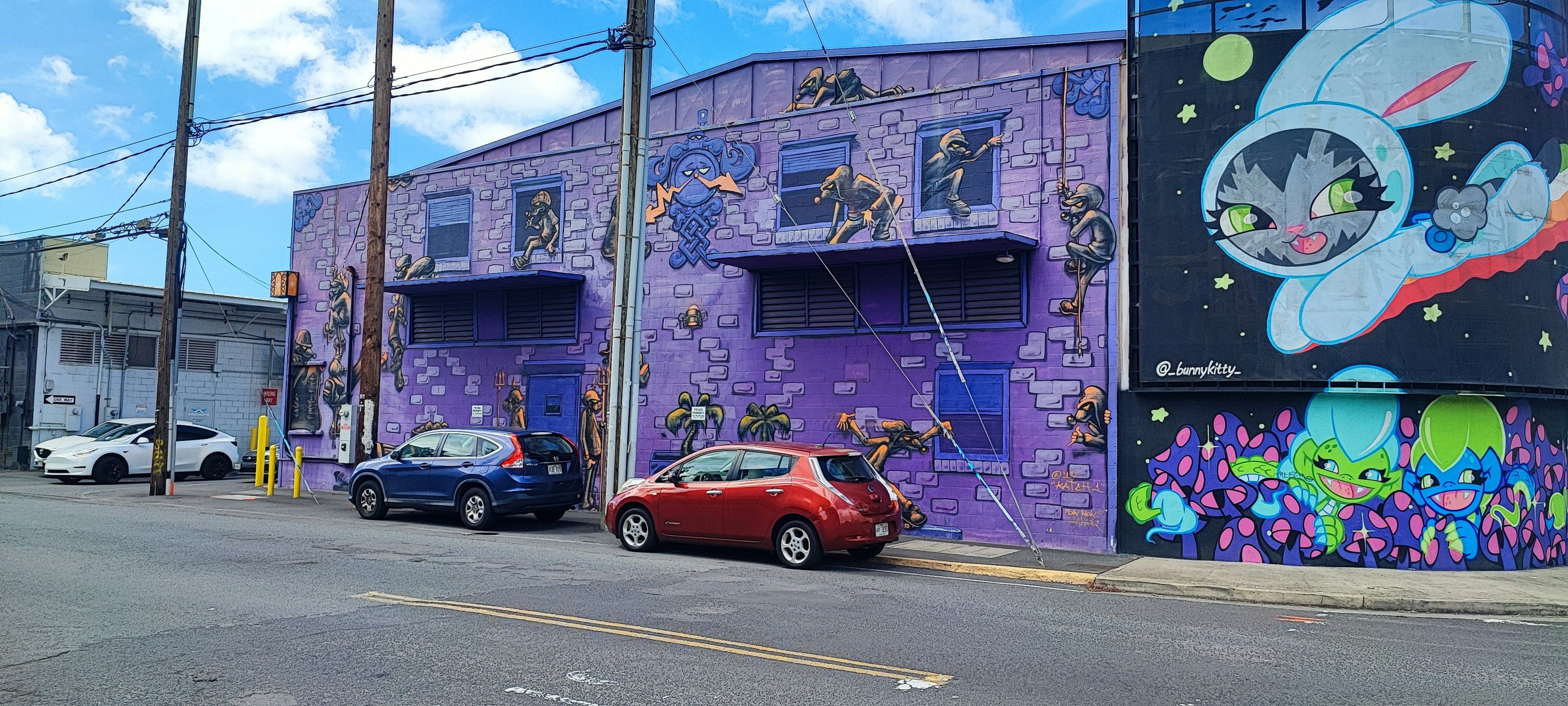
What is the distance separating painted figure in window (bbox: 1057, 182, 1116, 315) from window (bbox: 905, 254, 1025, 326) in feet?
2.38

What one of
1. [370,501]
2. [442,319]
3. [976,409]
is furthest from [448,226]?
[976,409]

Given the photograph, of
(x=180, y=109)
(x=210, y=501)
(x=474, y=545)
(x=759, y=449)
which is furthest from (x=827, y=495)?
(x=180, y=109)

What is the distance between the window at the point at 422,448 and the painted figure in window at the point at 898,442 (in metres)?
6.38

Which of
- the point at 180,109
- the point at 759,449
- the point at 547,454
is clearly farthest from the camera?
the point at 180,109

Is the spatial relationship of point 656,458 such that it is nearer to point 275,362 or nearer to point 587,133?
point 587,133

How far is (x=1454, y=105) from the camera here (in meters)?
13.5

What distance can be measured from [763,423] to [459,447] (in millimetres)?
4801

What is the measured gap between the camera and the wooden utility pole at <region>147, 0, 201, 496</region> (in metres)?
21.0

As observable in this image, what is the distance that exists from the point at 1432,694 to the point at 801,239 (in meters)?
12.0

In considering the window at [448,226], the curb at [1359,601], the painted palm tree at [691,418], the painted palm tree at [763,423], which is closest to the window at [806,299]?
the painted palm tree at [763,423]

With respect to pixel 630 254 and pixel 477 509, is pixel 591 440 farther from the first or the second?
pixel 630 254

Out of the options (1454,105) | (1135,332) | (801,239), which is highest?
(1454,105)

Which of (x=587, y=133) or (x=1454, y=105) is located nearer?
(x=1454, y=105)

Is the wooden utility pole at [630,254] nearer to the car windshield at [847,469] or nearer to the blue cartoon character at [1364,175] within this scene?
the car windshield at [847,469]
